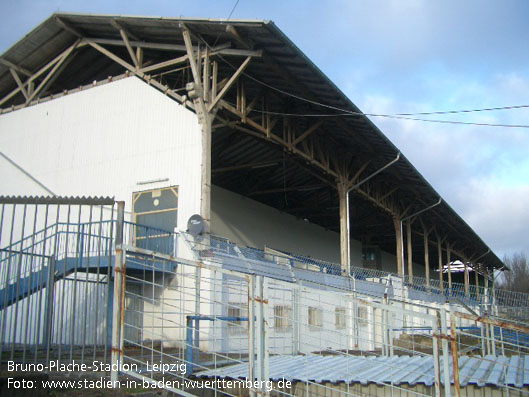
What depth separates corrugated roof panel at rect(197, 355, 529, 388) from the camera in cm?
645

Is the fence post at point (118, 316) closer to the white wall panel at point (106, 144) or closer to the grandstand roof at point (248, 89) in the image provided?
the white wall panel at point (106, 144)

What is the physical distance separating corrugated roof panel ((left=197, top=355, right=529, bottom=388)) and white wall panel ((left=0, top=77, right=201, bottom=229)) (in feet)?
24.5

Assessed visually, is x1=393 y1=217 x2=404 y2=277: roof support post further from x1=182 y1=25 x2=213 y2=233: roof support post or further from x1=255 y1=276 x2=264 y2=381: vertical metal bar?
x1=255 y1=276 x2=264 y2=381: vertical metal bar

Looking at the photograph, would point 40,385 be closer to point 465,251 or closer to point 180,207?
point 180,207

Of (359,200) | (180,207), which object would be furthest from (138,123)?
(359,200)

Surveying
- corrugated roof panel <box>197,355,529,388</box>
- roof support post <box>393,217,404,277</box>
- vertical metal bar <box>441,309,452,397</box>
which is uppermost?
roof support post <box>393,217,404,277</box>

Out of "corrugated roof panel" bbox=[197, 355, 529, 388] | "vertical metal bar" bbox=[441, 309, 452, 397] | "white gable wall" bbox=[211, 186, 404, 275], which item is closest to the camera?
"vertical metal bar" bbox=[441, 309, 452, 397]

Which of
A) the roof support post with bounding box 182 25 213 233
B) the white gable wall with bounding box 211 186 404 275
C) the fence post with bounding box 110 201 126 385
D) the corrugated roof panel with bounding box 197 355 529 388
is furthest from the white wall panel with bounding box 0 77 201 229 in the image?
the fence post with bounding box 110 201 126 385

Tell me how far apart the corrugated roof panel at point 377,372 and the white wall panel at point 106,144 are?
7462mm

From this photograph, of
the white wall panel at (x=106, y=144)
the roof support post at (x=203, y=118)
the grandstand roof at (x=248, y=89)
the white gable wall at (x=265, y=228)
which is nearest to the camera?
the roof support post at (x=203, y=118)

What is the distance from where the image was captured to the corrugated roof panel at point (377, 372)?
6.45 m

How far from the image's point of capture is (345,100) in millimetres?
16906

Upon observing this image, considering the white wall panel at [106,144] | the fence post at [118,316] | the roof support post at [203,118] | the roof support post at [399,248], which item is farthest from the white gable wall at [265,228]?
the fence post at [118,316]

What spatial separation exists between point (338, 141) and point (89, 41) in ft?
32.9
